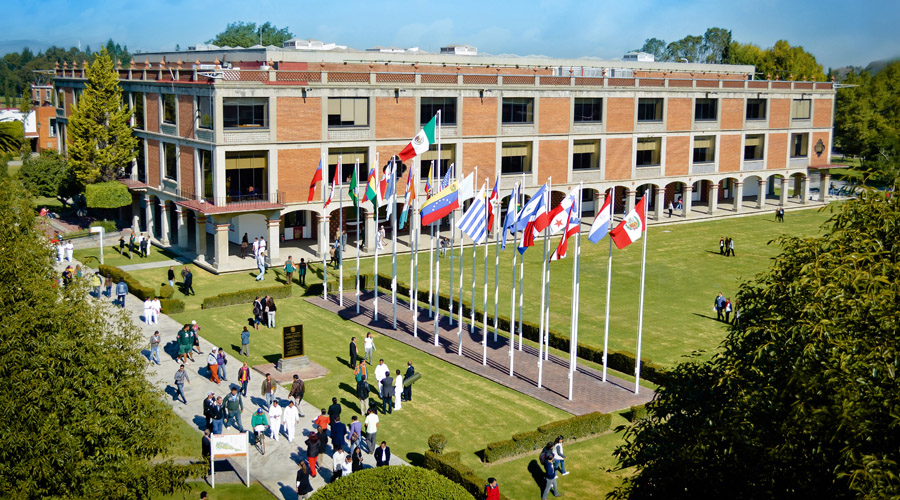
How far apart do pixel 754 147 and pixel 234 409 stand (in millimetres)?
A: 65580

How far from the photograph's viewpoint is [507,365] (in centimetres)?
3781

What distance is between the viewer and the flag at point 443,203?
122ft

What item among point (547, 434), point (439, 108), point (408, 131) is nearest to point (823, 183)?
point (439, 108)

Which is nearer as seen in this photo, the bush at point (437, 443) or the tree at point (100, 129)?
the bush at point (437, 443)

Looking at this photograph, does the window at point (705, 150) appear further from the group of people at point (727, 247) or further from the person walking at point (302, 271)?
the person walking at point (302, 271)

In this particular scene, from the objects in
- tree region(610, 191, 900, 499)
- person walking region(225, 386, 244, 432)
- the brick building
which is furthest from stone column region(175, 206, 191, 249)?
tree region(610, 191, 900, 499)

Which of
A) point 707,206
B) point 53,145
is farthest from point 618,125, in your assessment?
point 53,145

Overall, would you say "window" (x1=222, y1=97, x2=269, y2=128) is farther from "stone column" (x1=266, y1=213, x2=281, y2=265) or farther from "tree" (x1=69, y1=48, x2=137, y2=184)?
"tree" (x1=69, y1=48, x2=137, y2=184)

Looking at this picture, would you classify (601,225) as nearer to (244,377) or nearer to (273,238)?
(244,377)

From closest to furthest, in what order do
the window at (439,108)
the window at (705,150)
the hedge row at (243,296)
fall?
the hedge row at (243,296) → the window at (439,108) → the window at (705,150)

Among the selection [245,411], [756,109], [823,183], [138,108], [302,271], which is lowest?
[245,411]

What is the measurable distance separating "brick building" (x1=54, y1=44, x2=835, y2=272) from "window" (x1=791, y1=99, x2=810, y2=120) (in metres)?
0.16

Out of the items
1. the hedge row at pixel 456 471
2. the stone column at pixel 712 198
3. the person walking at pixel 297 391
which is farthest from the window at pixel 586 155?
the hedge row at pixel 456 471

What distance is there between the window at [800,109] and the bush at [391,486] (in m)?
74.4
